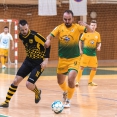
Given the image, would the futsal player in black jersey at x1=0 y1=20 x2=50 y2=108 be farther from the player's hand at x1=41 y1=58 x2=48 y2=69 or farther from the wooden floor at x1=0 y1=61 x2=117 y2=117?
the wooden floor at x1=0 y1=61 x2=117 y2=117

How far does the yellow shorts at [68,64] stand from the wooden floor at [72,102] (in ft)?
2.75

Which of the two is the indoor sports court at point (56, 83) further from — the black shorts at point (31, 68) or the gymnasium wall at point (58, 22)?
the black shorts at point (31, 68)

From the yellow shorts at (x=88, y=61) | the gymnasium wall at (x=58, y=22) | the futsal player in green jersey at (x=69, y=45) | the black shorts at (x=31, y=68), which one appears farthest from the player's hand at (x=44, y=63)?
the gymnasium wall at (x=58, y=22)

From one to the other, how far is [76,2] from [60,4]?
13.6 ft

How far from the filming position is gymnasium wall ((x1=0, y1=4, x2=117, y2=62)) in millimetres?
27297

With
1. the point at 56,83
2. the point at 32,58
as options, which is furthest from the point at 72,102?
the point at 56,83

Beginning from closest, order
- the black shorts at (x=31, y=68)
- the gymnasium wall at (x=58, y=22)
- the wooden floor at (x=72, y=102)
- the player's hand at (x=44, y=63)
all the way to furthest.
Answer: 1. the wooden floor at (x=72, y=102)
2. the player's hand at (x=44, y=63)
3. the black shorts at (x=31, y=68)
4. the gymnasium wall at (x=58, y=22)

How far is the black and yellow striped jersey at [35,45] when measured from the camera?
28.0 ft

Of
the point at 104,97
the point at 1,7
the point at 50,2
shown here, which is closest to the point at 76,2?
the point at 50,2

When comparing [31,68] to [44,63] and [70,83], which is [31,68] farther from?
[70,83]

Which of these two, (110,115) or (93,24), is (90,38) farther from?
(110,115)

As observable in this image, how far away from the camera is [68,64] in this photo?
8797mm

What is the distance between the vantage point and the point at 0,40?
21719mm

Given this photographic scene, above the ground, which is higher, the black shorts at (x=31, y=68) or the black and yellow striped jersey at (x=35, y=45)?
the black and yellow striped jersey at (x=35, y=45)
